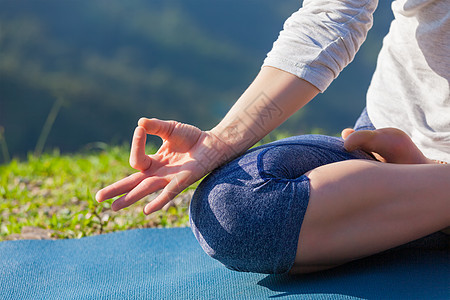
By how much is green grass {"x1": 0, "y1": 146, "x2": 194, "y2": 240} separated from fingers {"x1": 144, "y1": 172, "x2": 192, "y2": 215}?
87 cm

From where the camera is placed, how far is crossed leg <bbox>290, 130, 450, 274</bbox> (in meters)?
1.03

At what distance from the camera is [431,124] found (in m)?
1.31

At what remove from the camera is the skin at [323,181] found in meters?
1.04

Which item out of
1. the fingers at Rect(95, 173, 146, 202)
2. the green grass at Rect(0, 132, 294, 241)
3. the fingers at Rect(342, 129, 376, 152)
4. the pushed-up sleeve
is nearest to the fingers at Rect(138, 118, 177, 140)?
the fingers at Rect(95, 173, 146, 202)

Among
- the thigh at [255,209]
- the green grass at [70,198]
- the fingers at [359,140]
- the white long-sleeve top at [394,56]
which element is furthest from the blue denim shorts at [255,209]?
the green grass at [70,198]

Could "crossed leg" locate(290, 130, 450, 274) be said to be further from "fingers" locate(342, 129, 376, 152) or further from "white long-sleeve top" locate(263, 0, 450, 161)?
"white long-sleeve top" locate(263, 0, 450, 161)

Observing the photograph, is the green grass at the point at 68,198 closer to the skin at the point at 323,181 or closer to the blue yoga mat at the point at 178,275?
the blue yoga mat at the point at 178,275

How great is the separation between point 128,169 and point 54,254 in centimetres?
137

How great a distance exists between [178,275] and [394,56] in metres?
0.84

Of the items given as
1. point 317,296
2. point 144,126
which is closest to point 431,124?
point 317,296

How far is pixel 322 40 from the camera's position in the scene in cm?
117

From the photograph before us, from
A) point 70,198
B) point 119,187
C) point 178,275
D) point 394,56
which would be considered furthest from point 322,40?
point 70,198

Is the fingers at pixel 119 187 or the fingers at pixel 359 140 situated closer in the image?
the fingers at pixel 119 187

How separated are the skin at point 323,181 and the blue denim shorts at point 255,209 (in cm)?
3
